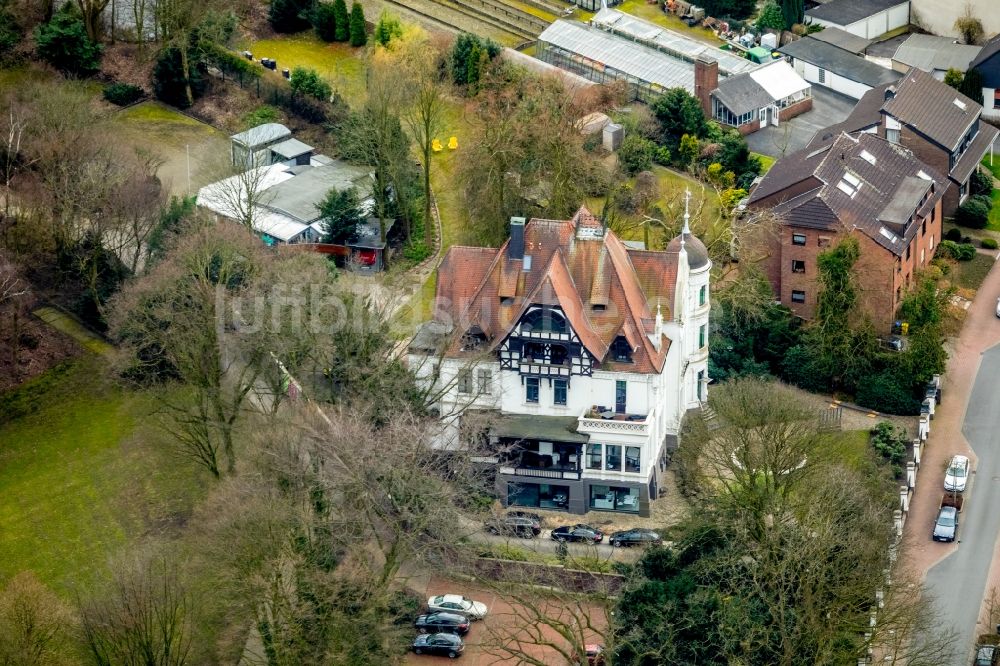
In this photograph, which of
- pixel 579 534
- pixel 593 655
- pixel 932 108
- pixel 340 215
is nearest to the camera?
pixel 593 655

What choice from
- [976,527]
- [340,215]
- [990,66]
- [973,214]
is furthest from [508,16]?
[976,527]

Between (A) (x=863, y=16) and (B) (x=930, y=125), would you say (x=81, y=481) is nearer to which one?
(B) (x=930, y=125)

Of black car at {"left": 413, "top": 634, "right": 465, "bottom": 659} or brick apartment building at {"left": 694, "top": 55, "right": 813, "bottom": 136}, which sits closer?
Answer: black car at {"left": 413, "top": 634, "right": 465, "bottom": 659}

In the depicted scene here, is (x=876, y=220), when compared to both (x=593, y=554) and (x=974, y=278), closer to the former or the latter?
(x=974, y=278)

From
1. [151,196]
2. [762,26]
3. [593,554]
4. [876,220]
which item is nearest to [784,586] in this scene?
[593,554]

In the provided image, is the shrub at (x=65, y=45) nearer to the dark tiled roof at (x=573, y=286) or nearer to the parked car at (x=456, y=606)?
the dark tiled roof at (x=573, y=286)

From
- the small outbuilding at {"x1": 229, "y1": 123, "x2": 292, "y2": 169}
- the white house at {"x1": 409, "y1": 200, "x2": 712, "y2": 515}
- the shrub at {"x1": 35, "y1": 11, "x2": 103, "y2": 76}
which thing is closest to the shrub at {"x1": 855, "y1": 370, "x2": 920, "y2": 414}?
the white house at {"x1": 409, "y1": 200, "x2": 712, "y2": 515}

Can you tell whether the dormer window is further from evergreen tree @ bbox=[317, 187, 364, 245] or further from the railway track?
the railway track
